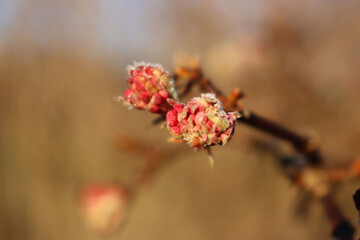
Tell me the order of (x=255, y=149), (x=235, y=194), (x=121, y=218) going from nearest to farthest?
(x=255, y=149)
(x=121, y=218)
(x=235, y=194)

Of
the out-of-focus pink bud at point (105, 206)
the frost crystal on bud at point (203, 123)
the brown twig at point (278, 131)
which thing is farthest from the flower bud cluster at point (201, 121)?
the out-of-focus pink bud at point (105, 206)

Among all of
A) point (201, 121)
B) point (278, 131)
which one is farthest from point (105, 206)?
point (201, 121)

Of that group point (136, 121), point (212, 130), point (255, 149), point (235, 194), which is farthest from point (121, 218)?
point (136, 121)

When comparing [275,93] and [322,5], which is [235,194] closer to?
[275,93]

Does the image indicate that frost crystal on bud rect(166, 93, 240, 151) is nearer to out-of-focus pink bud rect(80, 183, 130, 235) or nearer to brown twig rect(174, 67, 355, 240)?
brown twig rect(174, 67, 355, 240)

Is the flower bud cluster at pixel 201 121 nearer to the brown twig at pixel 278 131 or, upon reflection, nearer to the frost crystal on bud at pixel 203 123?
the frost crystal on bud at pixel 203 123

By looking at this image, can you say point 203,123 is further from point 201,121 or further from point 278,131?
point 278,131

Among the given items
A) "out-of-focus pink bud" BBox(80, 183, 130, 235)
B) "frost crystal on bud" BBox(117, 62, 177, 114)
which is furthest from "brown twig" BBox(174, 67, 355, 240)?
"out-of-focus pink bud" BBox(80, 183, 130, 235)
